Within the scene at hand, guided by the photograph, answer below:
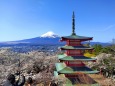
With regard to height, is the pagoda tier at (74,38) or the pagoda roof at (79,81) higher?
the pagoda tier at (74,38)

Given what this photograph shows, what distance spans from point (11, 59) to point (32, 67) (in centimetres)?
745

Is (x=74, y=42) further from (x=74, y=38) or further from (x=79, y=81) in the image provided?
(x=79, y=81)

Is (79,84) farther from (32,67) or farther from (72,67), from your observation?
(32,67)

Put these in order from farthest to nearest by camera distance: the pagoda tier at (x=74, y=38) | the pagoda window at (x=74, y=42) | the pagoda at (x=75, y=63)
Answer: the pagoda window at (x=74, y=42) → the pagoda tier at (x=74, y=38) → the pagoda at (x=75, y=63)

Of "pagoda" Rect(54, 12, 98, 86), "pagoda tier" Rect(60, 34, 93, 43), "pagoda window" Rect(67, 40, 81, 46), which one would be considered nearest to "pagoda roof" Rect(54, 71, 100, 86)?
"pagoda" Rect(54, 12, 98, 86)

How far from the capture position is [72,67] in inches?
978

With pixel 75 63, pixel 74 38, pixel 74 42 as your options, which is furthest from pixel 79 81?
pixel 74 38

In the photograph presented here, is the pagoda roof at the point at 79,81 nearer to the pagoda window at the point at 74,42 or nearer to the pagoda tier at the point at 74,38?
the pagoda window at the point at 74,42

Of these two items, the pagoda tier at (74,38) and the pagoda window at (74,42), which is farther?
the pagoda window at (74,42)

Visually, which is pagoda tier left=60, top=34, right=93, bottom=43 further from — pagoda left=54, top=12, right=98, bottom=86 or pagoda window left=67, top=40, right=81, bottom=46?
pagoda window left=67, top=40, right=81, bottom=46

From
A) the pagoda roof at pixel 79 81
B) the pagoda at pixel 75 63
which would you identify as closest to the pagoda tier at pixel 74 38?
the pagoda at pixel 75 63

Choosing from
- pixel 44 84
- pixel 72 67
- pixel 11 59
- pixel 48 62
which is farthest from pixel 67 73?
pixel 11 59

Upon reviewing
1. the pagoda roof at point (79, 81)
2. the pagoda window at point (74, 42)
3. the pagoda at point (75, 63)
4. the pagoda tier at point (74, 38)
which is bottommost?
the pagoda roof at point (79, 81)

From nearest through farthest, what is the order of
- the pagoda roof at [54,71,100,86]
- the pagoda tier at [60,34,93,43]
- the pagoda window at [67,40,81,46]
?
the pagoda roof at [54,71,100,86], the pagoda tier at [60,34,93,43], the pagoda window at [67,40,81,46]
